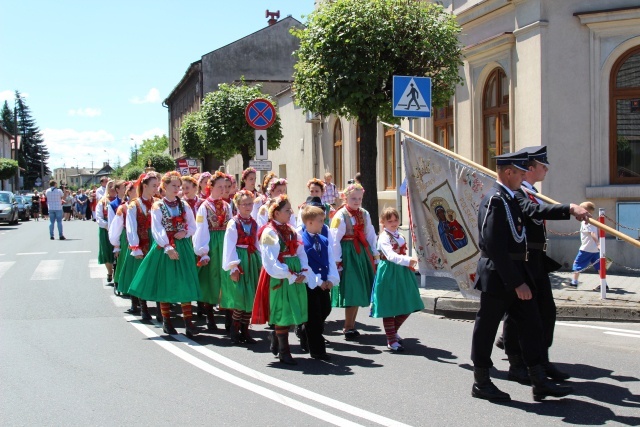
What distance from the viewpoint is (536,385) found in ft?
18.3

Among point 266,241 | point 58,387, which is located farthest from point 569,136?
point 58,387

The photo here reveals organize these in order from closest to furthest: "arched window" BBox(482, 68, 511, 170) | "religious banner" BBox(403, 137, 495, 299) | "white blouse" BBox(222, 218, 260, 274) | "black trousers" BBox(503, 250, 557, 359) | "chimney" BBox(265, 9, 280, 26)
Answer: "black trousers" BBox(503, 250, 557, 359) < "religious banner" BBox(403, 137, 495, 299) < "white blouse" BBox(222, 218, 260, 274) < "arched window" BBox(482, 68, 511, 170) < "chimney" BBox(265, 9, 280, 26)

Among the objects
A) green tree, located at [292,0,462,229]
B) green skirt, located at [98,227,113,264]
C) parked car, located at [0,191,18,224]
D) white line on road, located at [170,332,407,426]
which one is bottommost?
white line on road, located at [170,332,407,426]

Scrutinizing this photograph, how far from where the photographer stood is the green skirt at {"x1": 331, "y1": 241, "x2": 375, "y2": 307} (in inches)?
323

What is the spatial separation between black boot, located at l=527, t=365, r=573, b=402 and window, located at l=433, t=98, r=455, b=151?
1143 cm

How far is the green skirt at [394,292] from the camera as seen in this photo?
7.45m

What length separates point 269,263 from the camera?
701 cm

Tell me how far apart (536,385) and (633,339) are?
2875mm

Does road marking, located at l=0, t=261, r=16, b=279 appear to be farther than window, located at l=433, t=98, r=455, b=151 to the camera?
No

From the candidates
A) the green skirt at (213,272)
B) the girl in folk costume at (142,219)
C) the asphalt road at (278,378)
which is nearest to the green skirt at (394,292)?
the asphalt road at (278,378)

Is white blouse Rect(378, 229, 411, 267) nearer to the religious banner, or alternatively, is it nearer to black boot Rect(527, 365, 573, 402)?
the religious banner

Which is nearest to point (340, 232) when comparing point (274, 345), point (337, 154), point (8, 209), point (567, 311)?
point (274, 345)

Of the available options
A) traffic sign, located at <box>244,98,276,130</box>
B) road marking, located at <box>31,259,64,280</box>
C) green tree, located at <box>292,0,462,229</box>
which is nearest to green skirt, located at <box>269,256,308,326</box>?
green tree, located at <box>292,0,462,229</box>

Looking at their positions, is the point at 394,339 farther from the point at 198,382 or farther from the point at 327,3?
the point at 327,3
